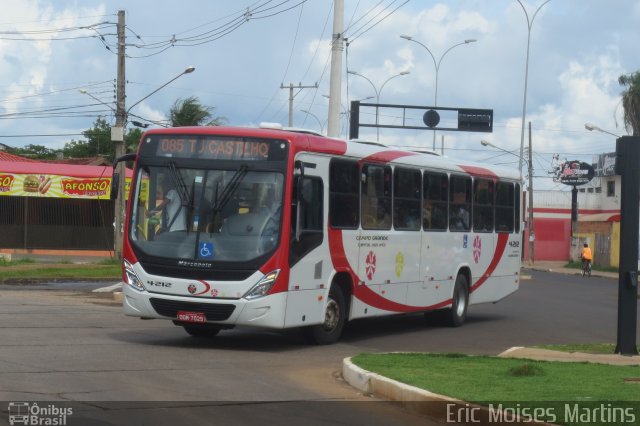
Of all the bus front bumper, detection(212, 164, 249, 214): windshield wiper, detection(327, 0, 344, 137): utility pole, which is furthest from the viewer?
detection(327, 0, 344, 137): utility pole

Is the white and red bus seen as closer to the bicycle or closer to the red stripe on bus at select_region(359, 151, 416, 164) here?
the red stripe on bus at select_region(359, 151, 416, 164)

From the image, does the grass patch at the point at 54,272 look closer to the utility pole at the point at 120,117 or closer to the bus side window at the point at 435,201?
the utility pole at the point at 120,117

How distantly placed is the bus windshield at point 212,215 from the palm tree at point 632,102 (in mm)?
58582

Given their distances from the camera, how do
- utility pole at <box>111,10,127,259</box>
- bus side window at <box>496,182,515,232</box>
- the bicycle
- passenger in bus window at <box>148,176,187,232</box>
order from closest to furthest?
passenger in bus window at <box>148,176,187,232</box>, bus side window at <box>496,182,515,232</box>, utility pole at <box>111,10,127,259</box>, the bicycle

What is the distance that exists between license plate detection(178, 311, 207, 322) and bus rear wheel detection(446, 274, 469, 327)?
7.61 m

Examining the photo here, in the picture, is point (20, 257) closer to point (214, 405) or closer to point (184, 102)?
point (184, 102)

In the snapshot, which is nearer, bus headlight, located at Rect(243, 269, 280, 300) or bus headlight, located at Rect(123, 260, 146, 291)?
bus headlight, located at Rect(243, 269, 280, 300)

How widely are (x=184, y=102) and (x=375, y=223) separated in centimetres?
3145

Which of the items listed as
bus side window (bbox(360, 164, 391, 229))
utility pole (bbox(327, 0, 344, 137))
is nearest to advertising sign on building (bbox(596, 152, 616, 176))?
utility pole (bbox(327, 0, 344, 137))

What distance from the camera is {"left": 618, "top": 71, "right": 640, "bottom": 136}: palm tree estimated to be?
227ft

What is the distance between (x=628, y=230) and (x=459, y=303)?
707cm

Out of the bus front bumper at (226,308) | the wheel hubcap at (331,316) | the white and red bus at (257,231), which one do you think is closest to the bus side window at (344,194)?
the white and red bus at (257,231)

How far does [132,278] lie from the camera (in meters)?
14.8

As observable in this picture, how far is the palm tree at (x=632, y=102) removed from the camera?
69125 mm
